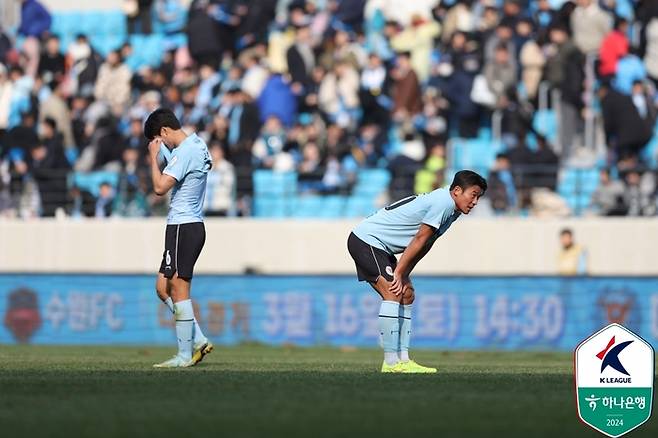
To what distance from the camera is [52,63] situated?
29.0m

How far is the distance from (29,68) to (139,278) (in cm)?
677

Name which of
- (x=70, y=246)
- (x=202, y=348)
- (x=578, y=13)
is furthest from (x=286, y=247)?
(x=202, y=348)

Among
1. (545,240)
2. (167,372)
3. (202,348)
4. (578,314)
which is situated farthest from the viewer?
(545,240)

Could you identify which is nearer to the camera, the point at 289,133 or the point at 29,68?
the point at 289,133

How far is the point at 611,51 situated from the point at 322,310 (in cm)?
649

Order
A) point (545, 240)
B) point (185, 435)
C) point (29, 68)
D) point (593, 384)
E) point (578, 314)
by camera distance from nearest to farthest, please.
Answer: point (185, 435) → point (593, 384) → point (578, 314) → point (545, 240) → point (29, 68)

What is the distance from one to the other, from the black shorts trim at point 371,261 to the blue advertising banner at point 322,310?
10090 millimetres

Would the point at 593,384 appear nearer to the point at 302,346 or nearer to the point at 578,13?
the point at 302,346

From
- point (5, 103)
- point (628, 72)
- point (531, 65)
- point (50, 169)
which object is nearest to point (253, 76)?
point (50, 169)

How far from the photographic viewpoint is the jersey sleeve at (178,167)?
13375 millimetres

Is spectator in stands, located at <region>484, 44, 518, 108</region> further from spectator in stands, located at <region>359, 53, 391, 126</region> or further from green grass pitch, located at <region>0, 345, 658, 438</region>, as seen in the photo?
green grass pitch, located at <region>0, 345, 658, 438</region>

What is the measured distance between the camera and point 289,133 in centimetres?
2603

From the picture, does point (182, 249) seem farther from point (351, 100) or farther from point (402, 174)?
point (351, 100)

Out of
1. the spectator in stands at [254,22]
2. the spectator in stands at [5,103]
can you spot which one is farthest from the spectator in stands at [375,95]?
the spectator in stands at [5,103]
